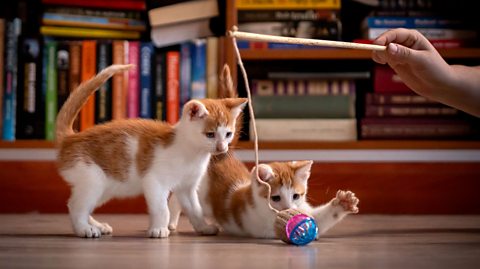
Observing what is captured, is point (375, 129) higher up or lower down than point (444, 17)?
lower down

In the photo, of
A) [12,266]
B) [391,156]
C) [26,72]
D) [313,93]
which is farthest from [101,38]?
[12,266]

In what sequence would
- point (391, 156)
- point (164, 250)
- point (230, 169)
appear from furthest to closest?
point (391, 156)
point (230, 169)
point (164, 250)

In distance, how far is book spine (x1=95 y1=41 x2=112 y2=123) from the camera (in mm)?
2391

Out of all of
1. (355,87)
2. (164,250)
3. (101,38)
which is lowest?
(164,250)

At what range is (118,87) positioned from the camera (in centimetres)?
239

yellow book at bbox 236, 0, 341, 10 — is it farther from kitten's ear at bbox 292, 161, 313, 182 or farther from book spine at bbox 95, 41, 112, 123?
kitten's ear at bbox 292, 161, 313, 182

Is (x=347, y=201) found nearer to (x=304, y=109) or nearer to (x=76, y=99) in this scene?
(x=76, y=99)

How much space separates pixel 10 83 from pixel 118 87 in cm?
37

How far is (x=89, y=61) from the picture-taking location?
2395 mm

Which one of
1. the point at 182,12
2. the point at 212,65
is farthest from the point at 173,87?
the point at 182,12

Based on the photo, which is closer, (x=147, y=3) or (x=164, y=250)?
(x=164, y=250)

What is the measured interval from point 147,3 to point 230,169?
1.00m

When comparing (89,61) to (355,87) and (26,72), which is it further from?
(355,87)

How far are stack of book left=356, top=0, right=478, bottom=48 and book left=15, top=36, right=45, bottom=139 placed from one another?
1.17 m
